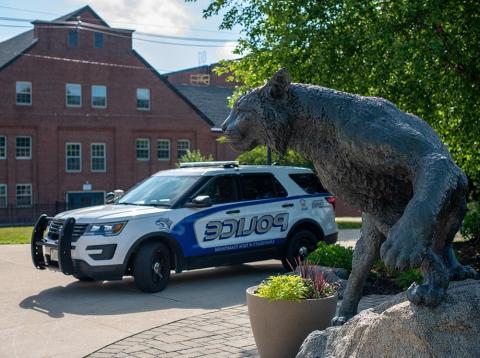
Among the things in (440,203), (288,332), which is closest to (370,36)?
(288,332)

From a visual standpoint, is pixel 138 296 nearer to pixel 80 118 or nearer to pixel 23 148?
pixel 23 148

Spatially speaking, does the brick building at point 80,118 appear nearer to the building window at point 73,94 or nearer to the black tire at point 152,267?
the building window at point 73,94

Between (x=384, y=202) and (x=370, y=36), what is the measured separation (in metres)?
6.70

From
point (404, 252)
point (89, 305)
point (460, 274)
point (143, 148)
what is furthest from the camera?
point (143, 148)

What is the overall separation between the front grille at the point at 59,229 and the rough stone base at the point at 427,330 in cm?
644

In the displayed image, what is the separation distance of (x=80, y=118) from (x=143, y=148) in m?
4.69

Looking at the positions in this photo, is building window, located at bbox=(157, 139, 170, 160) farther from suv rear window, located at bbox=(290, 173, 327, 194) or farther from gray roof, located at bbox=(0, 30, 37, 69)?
suv rear window, located at bbox=(290, 173, 327, 194)

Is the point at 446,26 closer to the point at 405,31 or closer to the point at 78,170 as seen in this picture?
the point at 405,31

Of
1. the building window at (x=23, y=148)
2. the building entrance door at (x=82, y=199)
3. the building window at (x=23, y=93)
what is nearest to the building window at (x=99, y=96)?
the building window at (x=23, y=93)

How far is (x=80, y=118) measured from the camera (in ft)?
132

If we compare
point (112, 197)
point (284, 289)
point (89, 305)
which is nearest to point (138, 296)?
point (89, 305)

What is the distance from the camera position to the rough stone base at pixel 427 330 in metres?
3.45

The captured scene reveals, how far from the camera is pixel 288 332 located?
208 inches

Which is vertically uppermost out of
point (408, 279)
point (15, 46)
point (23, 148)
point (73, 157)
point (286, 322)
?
point (15, 46)
